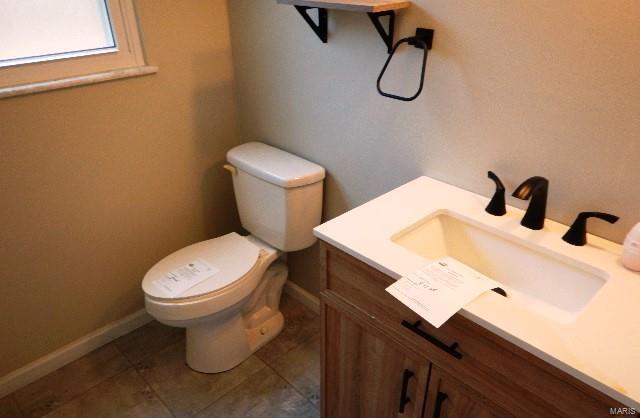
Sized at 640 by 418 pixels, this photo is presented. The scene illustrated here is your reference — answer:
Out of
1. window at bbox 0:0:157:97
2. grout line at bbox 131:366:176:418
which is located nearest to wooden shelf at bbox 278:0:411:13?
window at bbox 0:0:157:97

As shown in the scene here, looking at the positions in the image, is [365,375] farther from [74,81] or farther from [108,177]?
[74,81]

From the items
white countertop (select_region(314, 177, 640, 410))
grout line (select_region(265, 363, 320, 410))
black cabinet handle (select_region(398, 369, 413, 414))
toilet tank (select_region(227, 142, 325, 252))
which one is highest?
white countertop (select_region(314, 177, 640, 410))

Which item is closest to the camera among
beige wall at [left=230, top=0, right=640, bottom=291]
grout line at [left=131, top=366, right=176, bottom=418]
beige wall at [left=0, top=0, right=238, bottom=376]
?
beige wall at [left=230, top=0, right=640, bottom=291]

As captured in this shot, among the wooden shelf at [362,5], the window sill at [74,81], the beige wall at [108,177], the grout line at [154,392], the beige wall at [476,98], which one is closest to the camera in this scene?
the beige wall at [476,98]

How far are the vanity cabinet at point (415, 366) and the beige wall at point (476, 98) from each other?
0.49 m

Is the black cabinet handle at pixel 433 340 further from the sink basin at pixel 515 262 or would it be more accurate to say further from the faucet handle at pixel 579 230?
the faucet handle at pixel 579 230

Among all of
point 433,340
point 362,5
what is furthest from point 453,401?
point 362,5

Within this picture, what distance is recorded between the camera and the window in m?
1.43

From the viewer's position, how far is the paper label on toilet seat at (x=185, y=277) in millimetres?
1583

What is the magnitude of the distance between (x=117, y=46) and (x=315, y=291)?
1.32m

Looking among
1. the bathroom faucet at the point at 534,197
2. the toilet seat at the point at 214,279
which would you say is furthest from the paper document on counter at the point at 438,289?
the toilet seat at the point at 214,279

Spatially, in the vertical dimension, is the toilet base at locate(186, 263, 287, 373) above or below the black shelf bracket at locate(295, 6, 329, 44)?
below

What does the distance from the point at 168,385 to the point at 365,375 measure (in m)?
0.94

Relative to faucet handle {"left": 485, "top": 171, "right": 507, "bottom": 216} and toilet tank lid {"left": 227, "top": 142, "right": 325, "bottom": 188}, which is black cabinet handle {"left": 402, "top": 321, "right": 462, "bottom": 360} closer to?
faucet handle {"left": 485, "top": 171, "right": 507, "bottom": 216}
